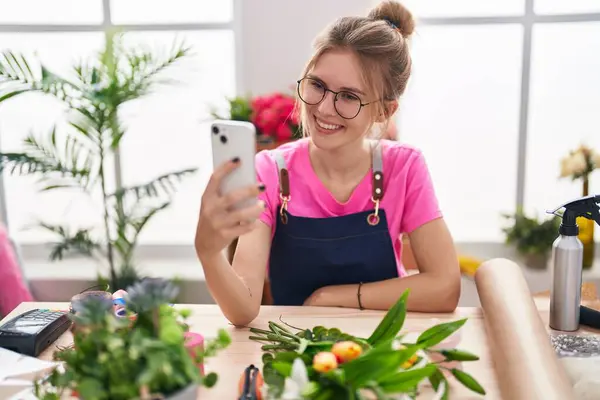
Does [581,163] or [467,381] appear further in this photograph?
[581,163]

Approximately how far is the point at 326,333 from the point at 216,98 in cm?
234

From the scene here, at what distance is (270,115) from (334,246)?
3.66 ft

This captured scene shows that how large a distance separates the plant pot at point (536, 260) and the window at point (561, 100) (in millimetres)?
265

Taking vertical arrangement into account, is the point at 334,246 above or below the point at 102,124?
below

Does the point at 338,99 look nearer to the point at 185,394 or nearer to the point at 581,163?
the point at 185,394

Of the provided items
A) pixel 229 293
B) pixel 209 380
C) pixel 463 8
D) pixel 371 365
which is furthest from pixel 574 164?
pixel 209 380

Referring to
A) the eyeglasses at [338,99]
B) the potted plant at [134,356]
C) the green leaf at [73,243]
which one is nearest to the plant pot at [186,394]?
the potted plant at [134,356]

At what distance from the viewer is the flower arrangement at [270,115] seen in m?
2.75

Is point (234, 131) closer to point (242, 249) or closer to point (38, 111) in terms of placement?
point (242, 249)

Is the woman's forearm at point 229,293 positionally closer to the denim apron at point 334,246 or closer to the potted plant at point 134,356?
the denim apron at point 334,246

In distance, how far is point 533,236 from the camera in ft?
10.2

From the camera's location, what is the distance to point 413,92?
3297mm

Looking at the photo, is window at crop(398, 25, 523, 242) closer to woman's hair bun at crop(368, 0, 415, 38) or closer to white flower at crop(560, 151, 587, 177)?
white flower at crop(560, 151, 587, 177)

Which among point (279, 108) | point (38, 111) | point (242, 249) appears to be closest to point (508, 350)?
point (242, 249)
